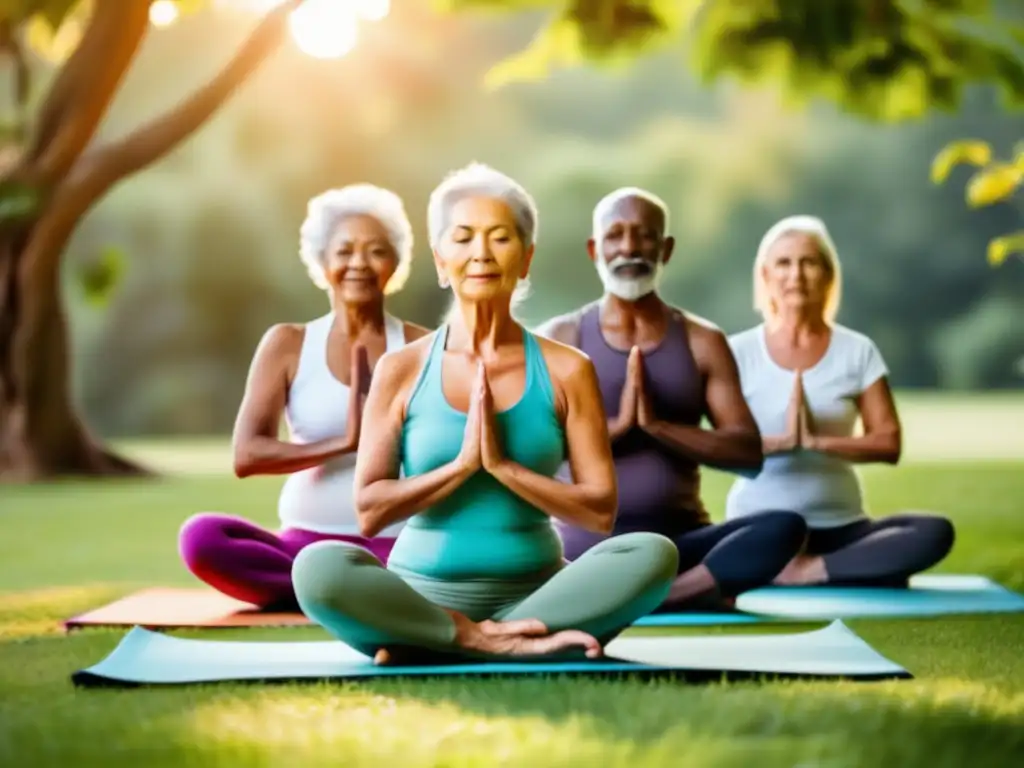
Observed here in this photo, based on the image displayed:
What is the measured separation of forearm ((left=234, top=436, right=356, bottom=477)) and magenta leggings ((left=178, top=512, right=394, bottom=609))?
18cm

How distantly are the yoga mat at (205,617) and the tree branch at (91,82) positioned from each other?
5334mm

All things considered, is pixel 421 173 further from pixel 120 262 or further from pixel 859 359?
pixel 859 359

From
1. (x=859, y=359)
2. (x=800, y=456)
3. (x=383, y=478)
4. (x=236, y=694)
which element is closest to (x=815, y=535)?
(x=800, y=456)

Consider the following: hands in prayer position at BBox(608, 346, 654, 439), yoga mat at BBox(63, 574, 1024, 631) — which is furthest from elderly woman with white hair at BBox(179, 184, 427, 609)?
hands in prayer position at BBox(608, 346, 654, 439)

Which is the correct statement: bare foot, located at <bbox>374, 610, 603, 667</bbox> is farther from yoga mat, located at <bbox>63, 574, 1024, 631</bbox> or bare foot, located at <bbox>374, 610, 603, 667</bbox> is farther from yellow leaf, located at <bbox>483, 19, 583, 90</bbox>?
yellow leaf, located at <bbox>483, 19, 583, 90</bbox>

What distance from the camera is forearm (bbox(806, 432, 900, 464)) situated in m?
4.04

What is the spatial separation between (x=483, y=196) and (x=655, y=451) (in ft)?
3.63

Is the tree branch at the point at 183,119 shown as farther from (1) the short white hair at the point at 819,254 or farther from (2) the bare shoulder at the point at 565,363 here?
(2) the bare shoulder at the point at 565,363

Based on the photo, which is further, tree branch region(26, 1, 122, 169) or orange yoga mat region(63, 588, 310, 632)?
tree branch region(26, 1, 122, 169)

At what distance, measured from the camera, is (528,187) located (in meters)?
12.8

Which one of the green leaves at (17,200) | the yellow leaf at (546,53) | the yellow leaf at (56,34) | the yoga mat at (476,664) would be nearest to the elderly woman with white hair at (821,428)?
the yoga mat at (476,664)

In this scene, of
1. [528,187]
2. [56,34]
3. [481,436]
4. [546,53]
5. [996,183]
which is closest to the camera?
[481,436]

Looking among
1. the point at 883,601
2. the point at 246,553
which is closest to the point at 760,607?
the point at 883,601

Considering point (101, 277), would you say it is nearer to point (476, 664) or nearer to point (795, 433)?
point (795, 433)
